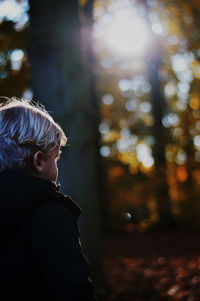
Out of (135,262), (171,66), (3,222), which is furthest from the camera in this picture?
(171,66)

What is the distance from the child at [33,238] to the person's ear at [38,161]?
0.06 meters

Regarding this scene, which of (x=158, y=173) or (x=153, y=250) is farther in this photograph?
(x=158, y=173)

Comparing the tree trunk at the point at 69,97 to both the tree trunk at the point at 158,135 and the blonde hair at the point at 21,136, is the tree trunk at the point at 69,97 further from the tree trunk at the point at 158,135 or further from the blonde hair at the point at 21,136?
the tree trunk at the point at 158,135

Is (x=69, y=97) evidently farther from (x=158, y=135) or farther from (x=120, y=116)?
(x=120, y=116)

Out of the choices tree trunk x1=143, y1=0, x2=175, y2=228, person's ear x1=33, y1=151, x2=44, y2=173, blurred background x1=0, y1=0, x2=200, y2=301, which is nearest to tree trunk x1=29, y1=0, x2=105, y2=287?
blurred background x1=0, y1=0, x2=200, y2=301

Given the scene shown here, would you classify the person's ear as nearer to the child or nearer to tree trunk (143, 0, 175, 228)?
the child

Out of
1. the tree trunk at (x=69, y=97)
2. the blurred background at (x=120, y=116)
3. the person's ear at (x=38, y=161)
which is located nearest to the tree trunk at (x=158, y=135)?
the blurred background at (x=120, y=116)

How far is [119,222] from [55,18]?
9827mm

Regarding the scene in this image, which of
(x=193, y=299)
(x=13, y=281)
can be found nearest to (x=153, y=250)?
(x=193, y=299)

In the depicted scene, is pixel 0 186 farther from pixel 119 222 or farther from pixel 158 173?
pixel 119 222

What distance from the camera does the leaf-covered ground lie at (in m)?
5.05

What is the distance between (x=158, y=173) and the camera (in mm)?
12922

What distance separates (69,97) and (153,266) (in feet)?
13.0

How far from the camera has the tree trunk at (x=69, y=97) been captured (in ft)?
15.8
